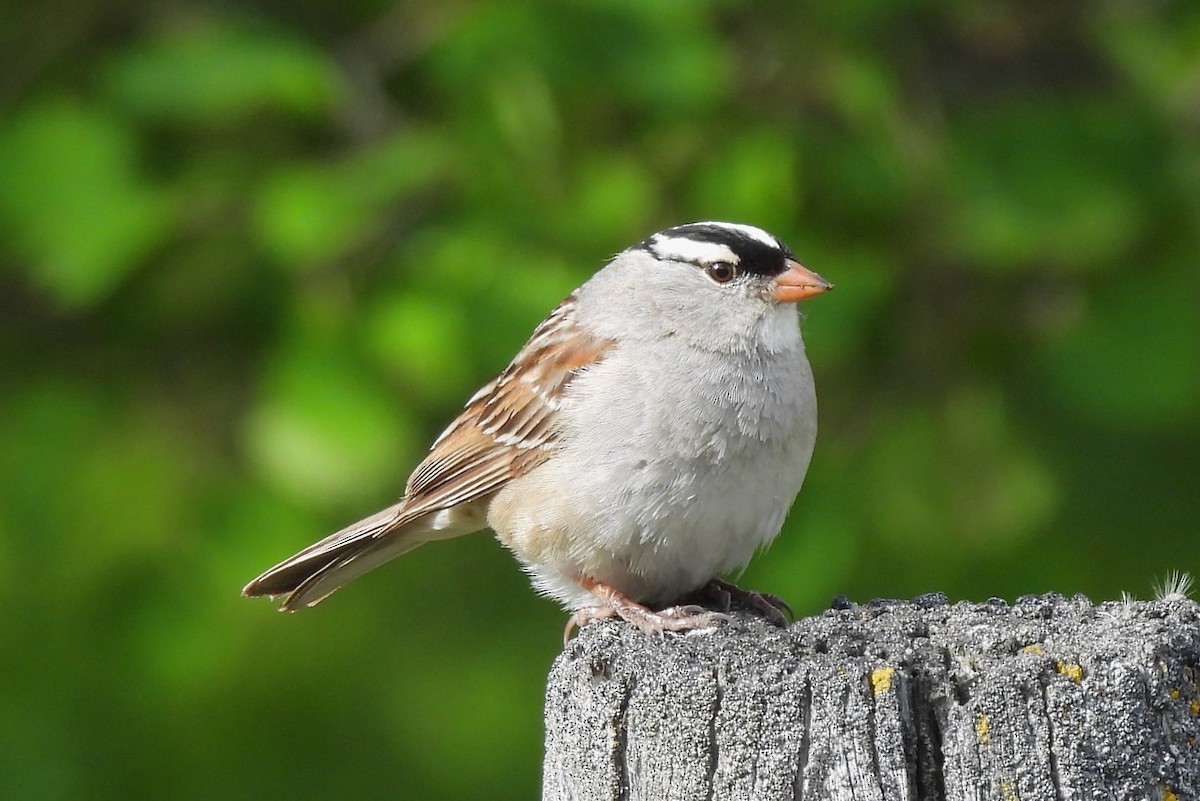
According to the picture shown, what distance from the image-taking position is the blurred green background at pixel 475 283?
485 cm

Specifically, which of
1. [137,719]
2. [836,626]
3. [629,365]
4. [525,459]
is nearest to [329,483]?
[525,459]

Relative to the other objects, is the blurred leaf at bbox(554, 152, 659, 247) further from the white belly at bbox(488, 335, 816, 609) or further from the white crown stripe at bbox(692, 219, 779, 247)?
the white belly at bbox(488, 335, 816, 609)

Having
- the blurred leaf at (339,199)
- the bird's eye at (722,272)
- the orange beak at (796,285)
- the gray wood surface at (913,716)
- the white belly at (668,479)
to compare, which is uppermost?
the blurred leaf at (339,199)

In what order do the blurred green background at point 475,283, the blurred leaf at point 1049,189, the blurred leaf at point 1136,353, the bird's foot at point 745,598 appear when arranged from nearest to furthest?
the bird's foot at point 745,598 → the blurred green background at point 475,283 → the blurred leaf at point 1049,189 → the blurred leaf at point 1136,353

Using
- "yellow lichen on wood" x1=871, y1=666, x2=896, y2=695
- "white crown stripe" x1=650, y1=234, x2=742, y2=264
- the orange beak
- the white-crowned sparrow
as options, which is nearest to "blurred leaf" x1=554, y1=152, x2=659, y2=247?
the white-crowned sparrow

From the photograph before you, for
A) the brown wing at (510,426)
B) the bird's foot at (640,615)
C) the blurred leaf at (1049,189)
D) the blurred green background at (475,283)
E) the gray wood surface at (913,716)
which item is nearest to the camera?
the gray wood surface at (913,716)

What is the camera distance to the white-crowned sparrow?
13.0 ft

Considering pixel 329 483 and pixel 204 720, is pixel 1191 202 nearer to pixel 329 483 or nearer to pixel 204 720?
pixel 329 483

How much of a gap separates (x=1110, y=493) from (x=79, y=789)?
407cm

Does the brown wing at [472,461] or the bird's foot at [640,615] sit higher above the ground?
the brown wing at [472,461]

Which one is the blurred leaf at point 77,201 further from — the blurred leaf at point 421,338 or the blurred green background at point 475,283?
the blurred leaf at point 421,338

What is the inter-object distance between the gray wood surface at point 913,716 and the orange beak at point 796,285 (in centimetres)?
178

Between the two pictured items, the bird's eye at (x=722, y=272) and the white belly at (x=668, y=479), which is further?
the bird's eye at (x=722, y=272)

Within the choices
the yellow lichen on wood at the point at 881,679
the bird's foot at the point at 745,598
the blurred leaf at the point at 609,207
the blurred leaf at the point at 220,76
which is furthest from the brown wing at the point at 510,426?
A: the yellow lichen on wood at the point at 881,679
